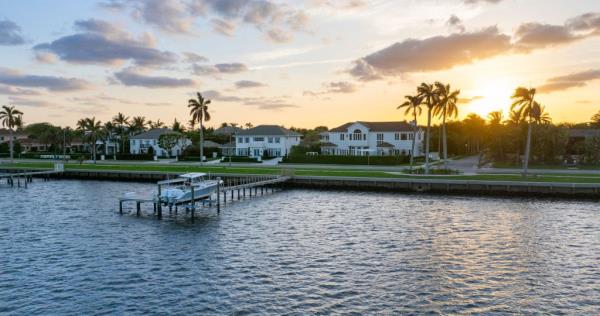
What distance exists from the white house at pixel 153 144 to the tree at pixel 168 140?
1.70 m

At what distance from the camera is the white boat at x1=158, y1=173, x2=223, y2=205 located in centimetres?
4966

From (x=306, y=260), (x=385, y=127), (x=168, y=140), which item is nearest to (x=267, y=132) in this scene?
(x=168, y=140)

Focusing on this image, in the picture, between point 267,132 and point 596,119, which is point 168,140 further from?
point 596,119

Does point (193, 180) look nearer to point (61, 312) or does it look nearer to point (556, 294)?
point (61, 312)

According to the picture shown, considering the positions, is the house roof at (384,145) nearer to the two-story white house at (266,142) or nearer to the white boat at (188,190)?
the two-story white house at (266,142)

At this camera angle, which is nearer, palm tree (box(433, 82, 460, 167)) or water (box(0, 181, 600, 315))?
water (box(0, 181, 600, 315))

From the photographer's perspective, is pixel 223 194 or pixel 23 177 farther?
pixel 23 177

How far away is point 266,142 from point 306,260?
94.7m

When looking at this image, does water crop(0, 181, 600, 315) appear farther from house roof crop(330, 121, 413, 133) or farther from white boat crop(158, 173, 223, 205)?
house roof crop(330, 121, 413, 133)

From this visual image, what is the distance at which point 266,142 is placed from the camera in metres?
124

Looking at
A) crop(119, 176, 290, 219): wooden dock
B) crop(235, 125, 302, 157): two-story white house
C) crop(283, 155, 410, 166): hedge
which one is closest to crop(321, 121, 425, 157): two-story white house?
crop(235, 125, 302, 157): two-story white house

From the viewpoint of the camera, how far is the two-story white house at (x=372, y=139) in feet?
382

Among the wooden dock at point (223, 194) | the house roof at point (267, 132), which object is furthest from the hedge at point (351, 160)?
the wooden dock at point (223, 194)

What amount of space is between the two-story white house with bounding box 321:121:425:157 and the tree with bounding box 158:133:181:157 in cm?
4176
